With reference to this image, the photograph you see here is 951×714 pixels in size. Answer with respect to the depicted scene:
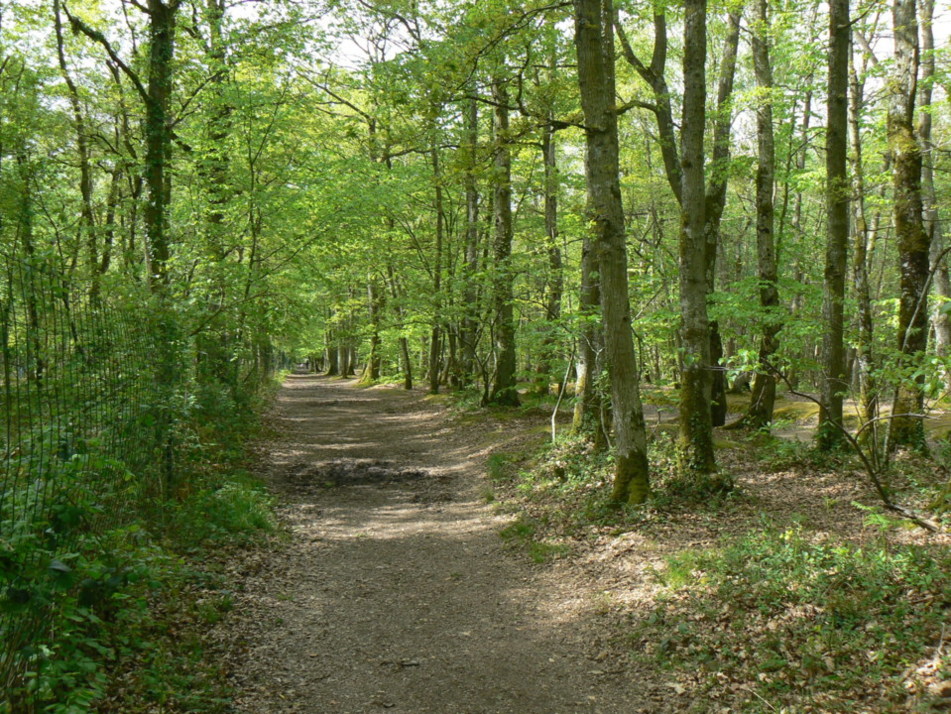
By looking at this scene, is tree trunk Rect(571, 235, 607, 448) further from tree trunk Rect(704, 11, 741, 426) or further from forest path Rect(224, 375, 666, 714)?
forest path Rect(224, 375, 666, 714)

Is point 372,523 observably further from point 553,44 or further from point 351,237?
point 553,44

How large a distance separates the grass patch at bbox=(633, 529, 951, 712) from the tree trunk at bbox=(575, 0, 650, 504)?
2.05m

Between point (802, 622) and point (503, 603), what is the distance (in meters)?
2.90

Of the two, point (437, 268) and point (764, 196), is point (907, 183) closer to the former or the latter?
point (764, 196)

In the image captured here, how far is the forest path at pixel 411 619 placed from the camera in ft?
15.0

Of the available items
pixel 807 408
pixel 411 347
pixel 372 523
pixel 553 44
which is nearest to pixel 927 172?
pixel 807 408

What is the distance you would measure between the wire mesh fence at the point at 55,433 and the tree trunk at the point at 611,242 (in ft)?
18.0

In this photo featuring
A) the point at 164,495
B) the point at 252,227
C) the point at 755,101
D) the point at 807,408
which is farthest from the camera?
the point at 807,408

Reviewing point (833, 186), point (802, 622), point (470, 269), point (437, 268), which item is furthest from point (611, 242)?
point (437, 268)

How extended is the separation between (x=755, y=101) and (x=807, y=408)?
27.7 feet

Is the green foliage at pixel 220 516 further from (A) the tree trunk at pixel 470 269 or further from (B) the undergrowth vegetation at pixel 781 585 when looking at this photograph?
(A) the tree trunk at pixel 470 269

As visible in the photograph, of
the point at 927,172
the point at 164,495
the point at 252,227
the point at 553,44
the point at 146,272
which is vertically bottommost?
the point at 164,495

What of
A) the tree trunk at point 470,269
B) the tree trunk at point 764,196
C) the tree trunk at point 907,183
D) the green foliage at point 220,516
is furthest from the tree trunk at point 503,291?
the tree trunk at point 907,183

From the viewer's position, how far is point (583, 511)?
8.11m
